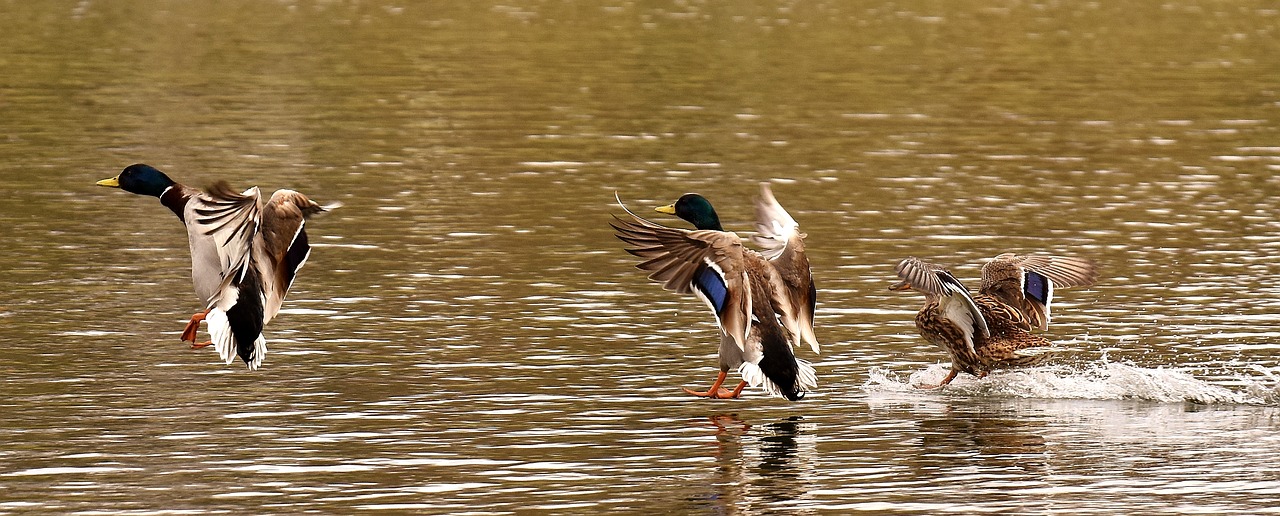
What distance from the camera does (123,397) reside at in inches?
557

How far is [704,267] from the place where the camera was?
13562mm

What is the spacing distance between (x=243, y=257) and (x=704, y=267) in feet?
9.62

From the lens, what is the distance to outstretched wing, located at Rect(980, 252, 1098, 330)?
1528 centimetres

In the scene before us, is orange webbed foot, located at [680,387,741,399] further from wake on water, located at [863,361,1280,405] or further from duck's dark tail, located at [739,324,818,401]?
wake on water, located at [863,361,1280,405]

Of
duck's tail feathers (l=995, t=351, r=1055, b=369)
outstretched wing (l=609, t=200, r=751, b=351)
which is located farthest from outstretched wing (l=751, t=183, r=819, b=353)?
duck's tail feathers (l=995, t=351, r=1055, b=369)

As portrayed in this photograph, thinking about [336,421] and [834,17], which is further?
[834,17]

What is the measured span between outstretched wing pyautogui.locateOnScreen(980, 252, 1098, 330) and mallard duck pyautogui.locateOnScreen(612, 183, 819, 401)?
1890mm

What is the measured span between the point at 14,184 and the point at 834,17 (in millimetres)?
33762

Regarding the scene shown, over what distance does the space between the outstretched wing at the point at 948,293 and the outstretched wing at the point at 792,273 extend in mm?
693

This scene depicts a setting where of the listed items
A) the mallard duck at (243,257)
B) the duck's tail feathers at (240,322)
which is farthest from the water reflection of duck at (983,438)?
the duck's tail feathers at (240,322)

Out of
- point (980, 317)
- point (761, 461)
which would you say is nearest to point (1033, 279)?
point (980, 317)

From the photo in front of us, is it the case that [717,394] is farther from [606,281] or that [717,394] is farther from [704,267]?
[606,281]

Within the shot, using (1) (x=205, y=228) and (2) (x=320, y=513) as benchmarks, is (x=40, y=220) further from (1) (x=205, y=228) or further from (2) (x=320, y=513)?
(2) (x=320, y=513)

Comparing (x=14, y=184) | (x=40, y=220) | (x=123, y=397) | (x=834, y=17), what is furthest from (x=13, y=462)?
(x=834, y=17)
